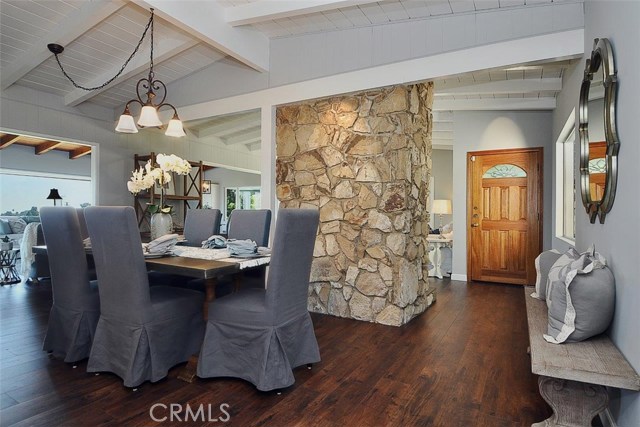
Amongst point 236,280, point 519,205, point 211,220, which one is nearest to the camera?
point 236,280

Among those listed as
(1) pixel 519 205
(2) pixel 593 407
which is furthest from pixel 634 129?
(1) pixel 519 205

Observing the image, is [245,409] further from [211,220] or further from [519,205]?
[519,205]

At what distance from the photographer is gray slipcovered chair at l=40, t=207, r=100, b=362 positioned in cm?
258

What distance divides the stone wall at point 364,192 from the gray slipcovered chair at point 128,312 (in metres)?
1.84

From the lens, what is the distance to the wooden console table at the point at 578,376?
1.58 meters

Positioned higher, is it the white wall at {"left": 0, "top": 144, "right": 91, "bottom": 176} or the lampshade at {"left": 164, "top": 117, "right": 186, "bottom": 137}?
the white wall at {"left": 0, "top": 144, "right": 91, "bottom": 176}

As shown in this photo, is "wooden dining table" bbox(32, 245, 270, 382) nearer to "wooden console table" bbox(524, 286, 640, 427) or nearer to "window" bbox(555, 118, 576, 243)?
"wooden console table" bbox(524, 286, 640, 427)

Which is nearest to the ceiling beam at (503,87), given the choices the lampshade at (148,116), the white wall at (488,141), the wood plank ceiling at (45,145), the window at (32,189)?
the white wall at (488,141)

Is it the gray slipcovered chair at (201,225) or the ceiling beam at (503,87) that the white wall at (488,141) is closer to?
the ceiling beam at (503,87)

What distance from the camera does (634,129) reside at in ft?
5.50

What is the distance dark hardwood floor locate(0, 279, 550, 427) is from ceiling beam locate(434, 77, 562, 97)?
2.82 metres

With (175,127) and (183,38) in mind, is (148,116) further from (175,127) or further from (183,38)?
(183,38)

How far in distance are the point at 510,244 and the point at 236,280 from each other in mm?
4274

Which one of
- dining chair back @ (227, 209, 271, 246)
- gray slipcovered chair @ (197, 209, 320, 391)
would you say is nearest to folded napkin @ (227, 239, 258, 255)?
gray slipcovered chair @ (197, 209, 320, 391)
